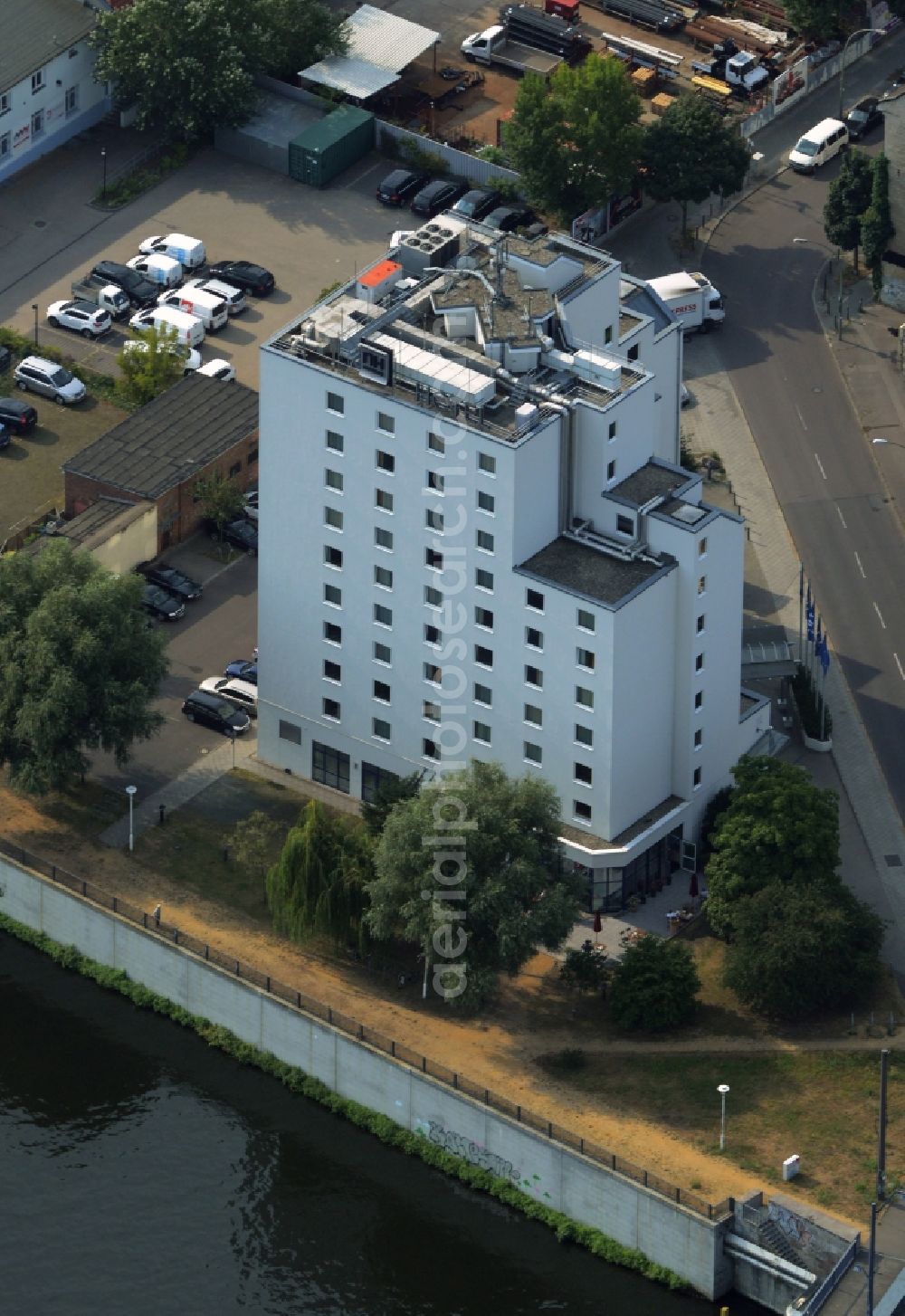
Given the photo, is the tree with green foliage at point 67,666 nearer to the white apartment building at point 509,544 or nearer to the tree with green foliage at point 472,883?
the white apartment building at point 509,544

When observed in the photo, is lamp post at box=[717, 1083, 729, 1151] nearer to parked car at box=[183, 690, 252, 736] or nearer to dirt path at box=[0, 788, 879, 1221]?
dirt path at box=[0, 788, 879, 1221]

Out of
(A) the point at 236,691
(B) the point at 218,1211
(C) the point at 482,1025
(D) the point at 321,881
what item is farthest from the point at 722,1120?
(A) the point at 236,691

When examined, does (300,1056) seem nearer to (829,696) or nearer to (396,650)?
(396,650)

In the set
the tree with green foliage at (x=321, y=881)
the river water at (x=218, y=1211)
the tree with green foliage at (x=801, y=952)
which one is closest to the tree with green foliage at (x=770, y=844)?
the tree with green foliage at (x=801, y=952)

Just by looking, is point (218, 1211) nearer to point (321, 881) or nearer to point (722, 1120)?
A: point (321, 881)

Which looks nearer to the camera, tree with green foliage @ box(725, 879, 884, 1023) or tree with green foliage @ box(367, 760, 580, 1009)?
tree with green foliage @ box(367, 760, 580, 1009)

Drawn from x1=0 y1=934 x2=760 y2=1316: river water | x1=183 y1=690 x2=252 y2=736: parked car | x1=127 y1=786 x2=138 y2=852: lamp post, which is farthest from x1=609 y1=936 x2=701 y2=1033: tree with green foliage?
x1=183 y1=690 x2=252 y2=736: parked car
